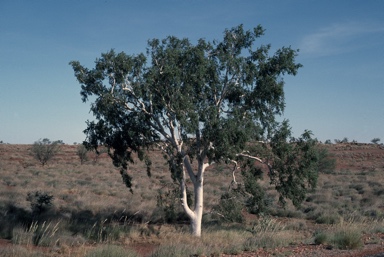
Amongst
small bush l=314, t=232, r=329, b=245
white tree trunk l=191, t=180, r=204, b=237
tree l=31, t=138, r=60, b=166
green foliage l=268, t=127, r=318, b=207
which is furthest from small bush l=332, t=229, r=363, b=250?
tree l=31, t=138, r=60, b=166

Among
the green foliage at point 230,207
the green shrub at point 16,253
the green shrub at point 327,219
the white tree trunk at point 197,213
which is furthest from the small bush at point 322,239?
the green shrub at point 327,219

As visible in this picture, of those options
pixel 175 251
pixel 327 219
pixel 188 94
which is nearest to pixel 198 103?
pixel 188 94

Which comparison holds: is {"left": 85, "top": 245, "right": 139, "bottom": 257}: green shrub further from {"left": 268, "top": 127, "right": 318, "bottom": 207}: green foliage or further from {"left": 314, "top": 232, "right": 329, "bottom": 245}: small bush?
{"left": 268, "top": 127, "right": 318, "bottom": 207}: green foliage

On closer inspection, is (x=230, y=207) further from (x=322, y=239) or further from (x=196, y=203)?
(x=322, y=239)

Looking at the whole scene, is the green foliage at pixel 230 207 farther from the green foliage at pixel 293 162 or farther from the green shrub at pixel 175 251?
the green shrub at pixel 175 251

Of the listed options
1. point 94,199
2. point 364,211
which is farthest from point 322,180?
point 94,199

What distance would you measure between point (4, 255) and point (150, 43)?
28.6ft

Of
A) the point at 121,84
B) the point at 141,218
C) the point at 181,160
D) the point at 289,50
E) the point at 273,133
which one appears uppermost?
the point at 289,50

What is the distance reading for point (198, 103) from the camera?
16094 mm

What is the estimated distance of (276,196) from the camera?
105ft

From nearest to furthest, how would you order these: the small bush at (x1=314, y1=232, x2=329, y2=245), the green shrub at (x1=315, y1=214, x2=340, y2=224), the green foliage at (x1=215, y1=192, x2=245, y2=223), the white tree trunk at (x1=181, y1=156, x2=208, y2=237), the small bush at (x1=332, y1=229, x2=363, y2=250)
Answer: the small bush at (x1=332, y1=229, x2=363, y2=250)
the small bush at (x1=314, y1=232, x2=329, y2=245)
the white tree trunk at (x1=181, y1=156, x2=208, y2=237)
the green foliage at (x1=215, y1=192, x2=245, y2=223)
the green shrub at (x1=315, y1=214, x2=340, y2=224)

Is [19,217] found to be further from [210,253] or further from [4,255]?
[210,253]

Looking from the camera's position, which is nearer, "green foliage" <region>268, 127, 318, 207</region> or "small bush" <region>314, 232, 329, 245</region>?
"small bush" <region>314, 232, 329, 245</region>

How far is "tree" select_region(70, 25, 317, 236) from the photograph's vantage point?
1512 centimetres
